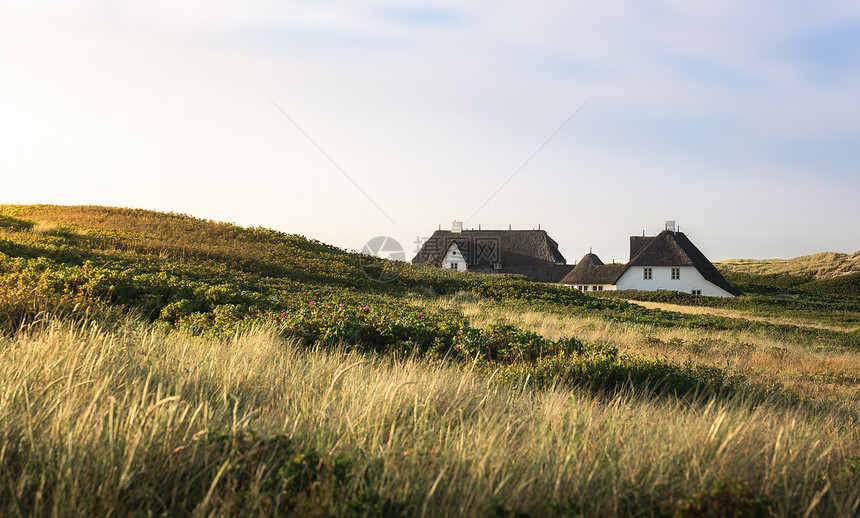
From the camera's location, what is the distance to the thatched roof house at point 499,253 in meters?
47.6

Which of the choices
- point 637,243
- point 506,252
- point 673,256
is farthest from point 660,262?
point 506,252

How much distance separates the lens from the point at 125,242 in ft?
60.0

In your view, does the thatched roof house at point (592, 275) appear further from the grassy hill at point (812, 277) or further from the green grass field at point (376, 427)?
the green grass field at point (376, 427)

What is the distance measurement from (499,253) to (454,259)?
4.71 metres

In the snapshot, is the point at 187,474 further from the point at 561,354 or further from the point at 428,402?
the point at 561,354

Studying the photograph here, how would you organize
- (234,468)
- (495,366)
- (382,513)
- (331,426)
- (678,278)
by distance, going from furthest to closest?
(678,278) → (495,366) → (331,426) → (234,468) → (382,513)

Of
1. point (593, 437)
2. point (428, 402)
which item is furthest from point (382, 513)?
point (593, 437)

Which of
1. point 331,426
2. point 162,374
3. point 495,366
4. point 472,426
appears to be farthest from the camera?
point 495,366

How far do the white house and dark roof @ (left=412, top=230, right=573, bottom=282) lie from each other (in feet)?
13.3

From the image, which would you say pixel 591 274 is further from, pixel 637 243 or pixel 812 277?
pixel 812 277

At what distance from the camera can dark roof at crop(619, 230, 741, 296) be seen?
4078 centimetres

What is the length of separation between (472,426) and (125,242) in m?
17.6

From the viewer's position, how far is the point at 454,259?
4709cm

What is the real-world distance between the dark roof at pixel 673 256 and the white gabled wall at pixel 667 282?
14.8 inches
